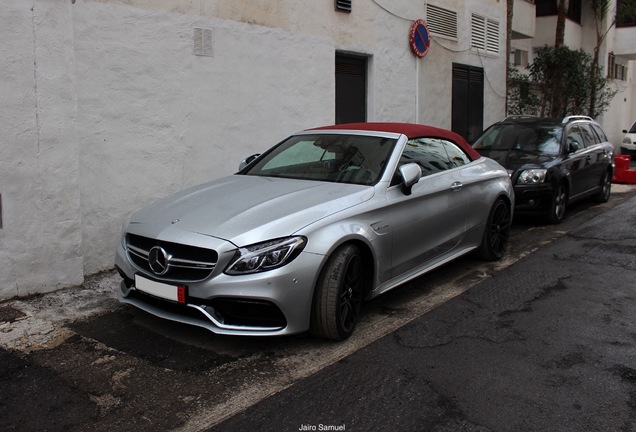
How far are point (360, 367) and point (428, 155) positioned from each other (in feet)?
8.08

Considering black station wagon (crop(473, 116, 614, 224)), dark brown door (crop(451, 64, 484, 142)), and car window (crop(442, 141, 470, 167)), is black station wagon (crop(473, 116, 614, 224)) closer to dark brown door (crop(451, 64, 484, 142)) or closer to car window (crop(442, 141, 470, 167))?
car window (crop(442, 141, 470, 167))

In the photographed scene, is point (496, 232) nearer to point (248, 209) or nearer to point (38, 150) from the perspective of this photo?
point (248, 209)

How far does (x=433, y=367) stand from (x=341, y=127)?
110 inches

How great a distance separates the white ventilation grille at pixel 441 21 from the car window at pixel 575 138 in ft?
12.2

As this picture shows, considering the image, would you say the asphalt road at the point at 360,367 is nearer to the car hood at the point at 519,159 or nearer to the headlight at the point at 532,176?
the headlight at the point at 532,176

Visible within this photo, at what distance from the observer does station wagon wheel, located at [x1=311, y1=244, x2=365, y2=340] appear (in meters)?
4.16

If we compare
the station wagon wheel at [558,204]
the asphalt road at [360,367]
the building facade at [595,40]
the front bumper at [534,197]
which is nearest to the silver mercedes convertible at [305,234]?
the asphalt road at [360,367]

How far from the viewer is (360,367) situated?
3.99 meters

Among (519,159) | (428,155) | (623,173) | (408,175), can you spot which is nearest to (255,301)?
(408,175)

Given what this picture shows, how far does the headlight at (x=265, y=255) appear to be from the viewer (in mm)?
3924

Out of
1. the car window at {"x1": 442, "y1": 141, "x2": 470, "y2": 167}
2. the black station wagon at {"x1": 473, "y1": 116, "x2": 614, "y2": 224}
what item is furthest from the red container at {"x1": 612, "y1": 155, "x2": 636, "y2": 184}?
the car window at {"x1": 442, "y1": 141, "x2": 470, "y2": 167}

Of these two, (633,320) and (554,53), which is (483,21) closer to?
(554,53)

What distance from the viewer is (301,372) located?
155 inches

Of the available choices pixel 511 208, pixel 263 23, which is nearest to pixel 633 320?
pixel 511 208
